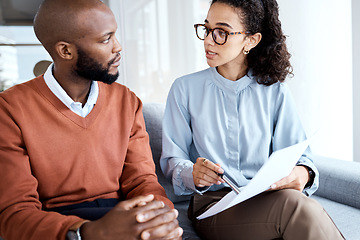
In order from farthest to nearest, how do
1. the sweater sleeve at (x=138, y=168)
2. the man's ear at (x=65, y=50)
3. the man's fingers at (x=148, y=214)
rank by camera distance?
the sweater sleeve at (x=138, y=168) < the man's ear at (x=65, y=50) < the man's fingers at (x=148, y=214)

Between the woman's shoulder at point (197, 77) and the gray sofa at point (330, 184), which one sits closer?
the woman's shoulder at point (197, 77)

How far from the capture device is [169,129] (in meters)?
1.57

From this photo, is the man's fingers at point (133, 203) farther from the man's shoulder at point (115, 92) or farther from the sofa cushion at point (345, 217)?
the sofa cushion at point (345, 217)

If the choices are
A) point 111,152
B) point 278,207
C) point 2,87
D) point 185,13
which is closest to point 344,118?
point 185,13

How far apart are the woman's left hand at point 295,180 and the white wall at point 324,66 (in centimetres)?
155

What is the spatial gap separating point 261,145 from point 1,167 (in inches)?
36.1

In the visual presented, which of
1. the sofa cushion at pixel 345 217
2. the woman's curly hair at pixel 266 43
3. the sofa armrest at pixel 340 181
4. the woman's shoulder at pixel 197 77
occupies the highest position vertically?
the woman's curly hair at pixel 266 43

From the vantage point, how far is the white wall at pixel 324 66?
2.78 metres

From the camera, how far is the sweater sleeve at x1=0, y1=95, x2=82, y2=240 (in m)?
0.99

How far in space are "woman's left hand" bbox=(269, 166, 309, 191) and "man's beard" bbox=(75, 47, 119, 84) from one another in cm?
64

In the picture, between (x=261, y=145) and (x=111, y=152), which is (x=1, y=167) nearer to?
(x=111, y=152)

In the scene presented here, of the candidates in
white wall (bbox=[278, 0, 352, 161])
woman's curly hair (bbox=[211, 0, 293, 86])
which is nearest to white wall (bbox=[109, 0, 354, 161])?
white wall (bbox=[278, 0, 352, 161])

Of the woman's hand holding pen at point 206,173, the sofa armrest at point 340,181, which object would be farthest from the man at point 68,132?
the sofa armrest at point 340,181

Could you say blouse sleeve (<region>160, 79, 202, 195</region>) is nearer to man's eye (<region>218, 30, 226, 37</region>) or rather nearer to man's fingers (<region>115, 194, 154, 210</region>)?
man's eye (<region>218, 30, 226, 37</region>)
